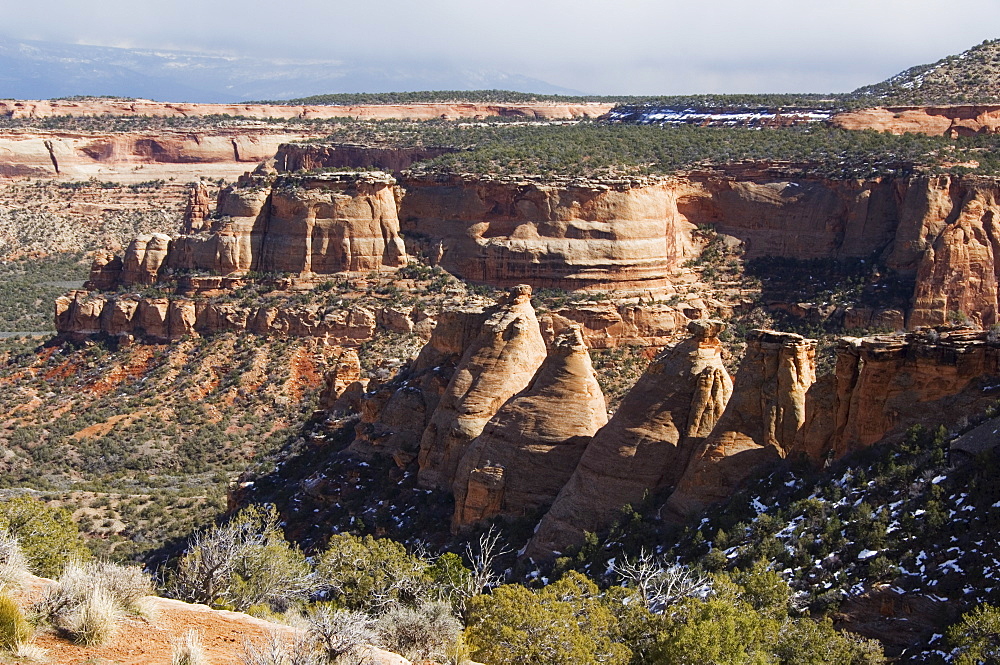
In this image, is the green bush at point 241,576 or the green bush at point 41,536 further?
the green bush at point 41,536

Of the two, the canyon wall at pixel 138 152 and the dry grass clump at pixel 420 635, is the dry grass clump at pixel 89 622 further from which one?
the canyon wall at pixel 138 152

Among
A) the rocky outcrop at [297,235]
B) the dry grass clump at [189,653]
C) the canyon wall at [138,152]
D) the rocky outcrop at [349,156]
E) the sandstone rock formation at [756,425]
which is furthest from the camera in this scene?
the canyon wall at [138,152]

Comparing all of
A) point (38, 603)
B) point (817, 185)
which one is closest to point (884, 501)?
point (38, 603)

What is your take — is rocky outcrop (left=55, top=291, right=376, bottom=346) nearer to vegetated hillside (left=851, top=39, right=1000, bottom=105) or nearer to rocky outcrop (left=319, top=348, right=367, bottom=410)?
rocky outcrop (left=319, top=348, right=367, bottom=410)

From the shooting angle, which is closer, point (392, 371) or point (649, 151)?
point (392, 371)

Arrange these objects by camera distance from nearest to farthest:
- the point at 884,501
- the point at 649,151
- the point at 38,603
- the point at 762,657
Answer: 1. the point at 38,603
2. the point at 762,657
3. the point at 884,501
4. the point at 649,151

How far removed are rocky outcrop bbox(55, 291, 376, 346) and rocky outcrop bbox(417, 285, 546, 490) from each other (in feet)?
89.1

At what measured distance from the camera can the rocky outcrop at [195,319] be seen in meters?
62.9

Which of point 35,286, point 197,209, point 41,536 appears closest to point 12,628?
point 41,536

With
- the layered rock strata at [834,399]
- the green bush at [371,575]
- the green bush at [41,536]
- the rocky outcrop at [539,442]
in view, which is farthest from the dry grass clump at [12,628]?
the rocky outcrop at [539,442]

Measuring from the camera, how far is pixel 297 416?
189ft

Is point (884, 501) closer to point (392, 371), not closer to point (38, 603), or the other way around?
point (38, 603)

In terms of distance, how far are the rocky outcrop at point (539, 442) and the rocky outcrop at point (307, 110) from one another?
96937mm

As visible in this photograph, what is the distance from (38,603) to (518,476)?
50.8 feet
